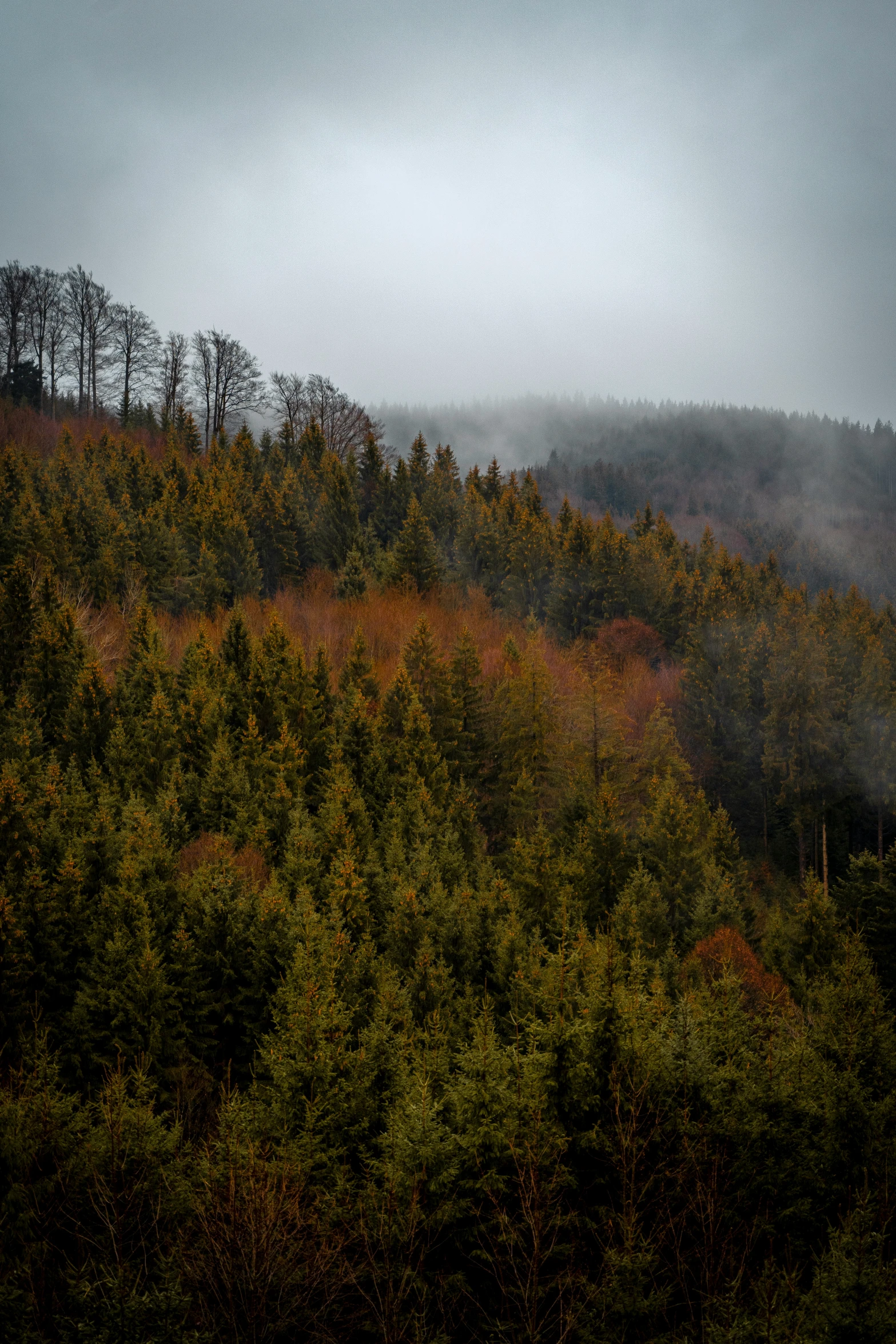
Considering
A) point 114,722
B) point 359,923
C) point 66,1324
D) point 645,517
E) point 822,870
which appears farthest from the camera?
point 645,517

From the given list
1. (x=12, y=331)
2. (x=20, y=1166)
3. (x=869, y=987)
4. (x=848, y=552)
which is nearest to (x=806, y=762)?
(x=869, y=987)

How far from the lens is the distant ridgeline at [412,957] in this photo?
9828 millimetres

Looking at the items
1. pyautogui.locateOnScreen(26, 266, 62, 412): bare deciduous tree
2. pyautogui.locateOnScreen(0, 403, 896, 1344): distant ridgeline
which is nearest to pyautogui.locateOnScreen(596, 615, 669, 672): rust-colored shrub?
pyautogui.locateOnScreen(0, 403, 896, 1344): distant ridgeline

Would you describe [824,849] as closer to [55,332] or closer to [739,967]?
[739,967]

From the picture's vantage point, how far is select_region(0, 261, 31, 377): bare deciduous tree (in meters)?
58.8

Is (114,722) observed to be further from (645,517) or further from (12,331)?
(645,517)

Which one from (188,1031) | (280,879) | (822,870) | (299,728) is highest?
(299,728)

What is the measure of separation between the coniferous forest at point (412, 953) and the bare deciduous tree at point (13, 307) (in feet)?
51.1

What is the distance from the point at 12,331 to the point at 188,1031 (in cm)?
6503

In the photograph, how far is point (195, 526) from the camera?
48.4 m

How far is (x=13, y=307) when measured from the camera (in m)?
59.7

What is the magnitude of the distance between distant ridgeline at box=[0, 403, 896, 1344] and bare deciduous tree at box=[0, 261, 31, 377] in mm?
18059

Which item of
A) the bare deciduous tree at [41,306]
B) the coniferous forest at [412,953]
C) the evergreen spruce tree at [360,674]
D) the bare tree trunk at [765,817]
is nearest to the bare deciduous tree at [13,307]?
the bare deciduous tree at [41,306]

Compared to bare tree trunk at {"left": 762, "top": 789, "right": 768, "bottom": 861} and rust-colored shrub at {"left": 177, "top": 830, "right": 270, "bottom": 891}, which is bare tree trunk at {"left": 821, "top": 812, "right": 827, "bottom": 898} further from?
rust-colored shrub at {"left": 177, "top": 830, "right": 270, "bottom": 891}
